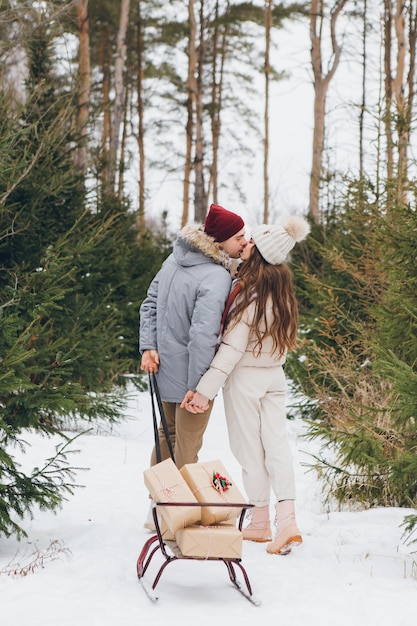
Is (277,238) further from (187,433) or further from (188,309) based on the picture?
(187,433)

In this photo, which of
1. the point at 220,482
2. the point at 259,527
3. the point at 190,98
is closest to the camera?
the point at 220,482

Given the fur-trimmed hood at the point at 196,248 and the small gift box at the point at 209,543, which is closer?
the small gift box at the point at 209,543

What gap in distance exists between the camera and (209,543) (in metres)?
3.55

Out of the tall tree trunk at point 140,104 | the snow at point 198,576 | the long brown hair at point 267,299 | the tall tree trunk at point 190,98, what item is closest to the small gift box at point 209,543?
the snow at point 198,576

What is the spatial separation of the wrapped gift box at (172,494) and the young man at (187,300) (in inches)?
30.1

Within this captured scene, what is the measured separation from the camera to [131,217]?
42.0ft

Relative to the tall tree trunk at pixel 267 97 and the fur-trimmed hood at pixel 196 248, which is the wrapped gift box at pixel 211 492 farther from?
the tall tree trunk at pixel 267 97

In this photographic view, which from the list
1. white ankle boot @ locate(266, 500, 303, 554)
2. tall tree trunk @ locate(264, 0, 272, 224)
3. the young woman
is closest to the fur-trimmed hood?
the young woman

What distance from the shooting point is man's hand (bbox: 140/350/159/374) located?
180 inches

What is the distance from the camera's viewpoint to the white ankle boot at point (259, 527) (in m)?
4.70

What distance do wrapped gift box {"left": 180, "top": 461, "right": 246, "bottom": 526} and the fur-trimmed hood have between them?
1.24 meters

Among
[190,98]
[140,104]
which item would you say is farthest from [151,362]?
[140,104]

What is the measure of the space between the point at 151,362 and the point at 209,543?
1330 millimetres

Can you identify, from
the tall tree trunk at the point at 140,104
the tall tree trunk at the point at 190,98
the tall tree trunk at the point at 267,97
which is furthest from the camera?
the tall tree trunk at the point at 140,104
